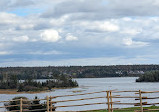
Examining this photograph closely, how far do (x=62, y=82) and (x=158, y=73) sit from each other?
106ft

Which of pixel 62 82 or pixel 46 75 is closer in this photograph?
pixel 62 82

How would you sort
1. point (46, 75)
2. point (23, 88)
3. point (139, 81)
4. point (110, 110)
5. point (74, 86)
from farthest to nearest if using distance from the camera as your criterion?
1. point (46, 75)
2. point (139, 81)
3. point (74, 86)
4. point (23, 88)
5. point (110, 110)

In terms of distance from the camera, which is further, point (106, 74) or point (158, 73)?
point (106, 74)

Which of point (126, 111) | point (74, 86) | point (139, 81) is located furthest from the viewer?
point (139, 81)

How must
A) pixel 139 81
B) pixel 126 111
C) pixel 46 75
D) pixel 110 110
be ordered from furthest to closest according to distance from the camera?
pixel 46 75 → pixel 139 81 → pixel 126 111 → pixel 110 110

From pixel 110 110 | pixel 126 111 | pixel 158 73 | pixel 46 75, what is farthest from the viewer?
pixel 46 75

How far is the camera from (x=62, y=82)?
121562mm

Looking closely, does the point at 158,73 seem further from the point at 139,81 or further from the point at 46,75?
the point at 46,75

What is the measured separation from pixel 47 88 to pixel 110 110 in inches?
3450

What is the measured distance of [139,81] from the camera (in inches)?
5162

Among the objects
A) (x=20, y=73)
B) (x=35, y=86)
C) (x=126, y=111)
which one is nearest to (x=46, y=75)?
(x=20, y=73)

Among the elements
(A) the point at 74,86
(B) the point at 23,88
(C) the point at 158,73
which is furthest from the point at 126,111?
(C) the point at 158,73

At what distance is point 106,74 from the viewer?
655 feet

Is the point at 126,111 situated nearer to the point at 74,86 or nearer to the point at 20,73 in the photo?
the point at 74,86
